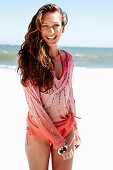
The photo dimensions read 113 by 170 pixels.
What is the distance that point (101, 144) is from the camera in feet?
12.5

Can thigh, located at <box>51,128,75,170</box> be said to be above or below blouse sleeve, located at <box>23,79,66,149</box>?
below

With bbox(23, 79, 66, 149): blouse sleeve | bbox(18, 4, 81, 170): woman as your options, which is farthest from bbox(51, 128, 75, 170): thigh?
bbox(23, 79, 66, 149): blouse sleeve

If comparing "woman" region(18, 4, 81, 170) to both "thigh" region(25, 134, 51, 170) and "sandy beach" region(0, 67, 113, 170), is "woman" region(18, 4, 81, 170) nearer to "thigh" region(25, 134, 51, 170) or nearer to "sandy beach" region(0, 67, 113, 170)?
"thigh" region(25, 134, 51, 170)

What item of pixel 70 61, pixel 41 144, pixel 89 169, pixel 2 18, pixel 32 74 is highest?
pixel 2 18

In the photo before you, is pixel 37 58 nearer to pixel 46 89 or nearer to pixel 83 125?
pixel 46 89

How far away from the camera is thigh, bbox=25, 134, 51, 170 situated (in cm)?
194

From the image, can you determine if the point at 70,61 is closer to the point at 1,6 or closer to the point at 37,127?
the point at 37,127

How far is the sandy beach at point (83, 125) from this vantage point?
132 inches

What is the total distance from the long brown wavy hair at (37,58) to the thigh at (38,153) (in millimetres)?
449

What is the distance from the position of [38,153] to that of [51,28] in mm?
973

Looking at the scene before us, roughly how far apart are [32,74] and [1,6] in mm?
35868

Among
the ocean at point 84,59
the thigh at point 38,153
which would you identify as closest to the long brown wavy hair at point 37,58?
the thigh at point 38,153

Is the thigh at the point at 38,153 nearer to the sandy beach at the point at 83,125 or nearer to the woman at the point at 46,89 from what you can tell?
the woman at the point at 46,89

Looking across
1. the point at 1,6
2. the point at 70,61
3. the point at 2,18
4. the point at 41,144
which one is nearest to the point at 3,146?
the point at 41,144
